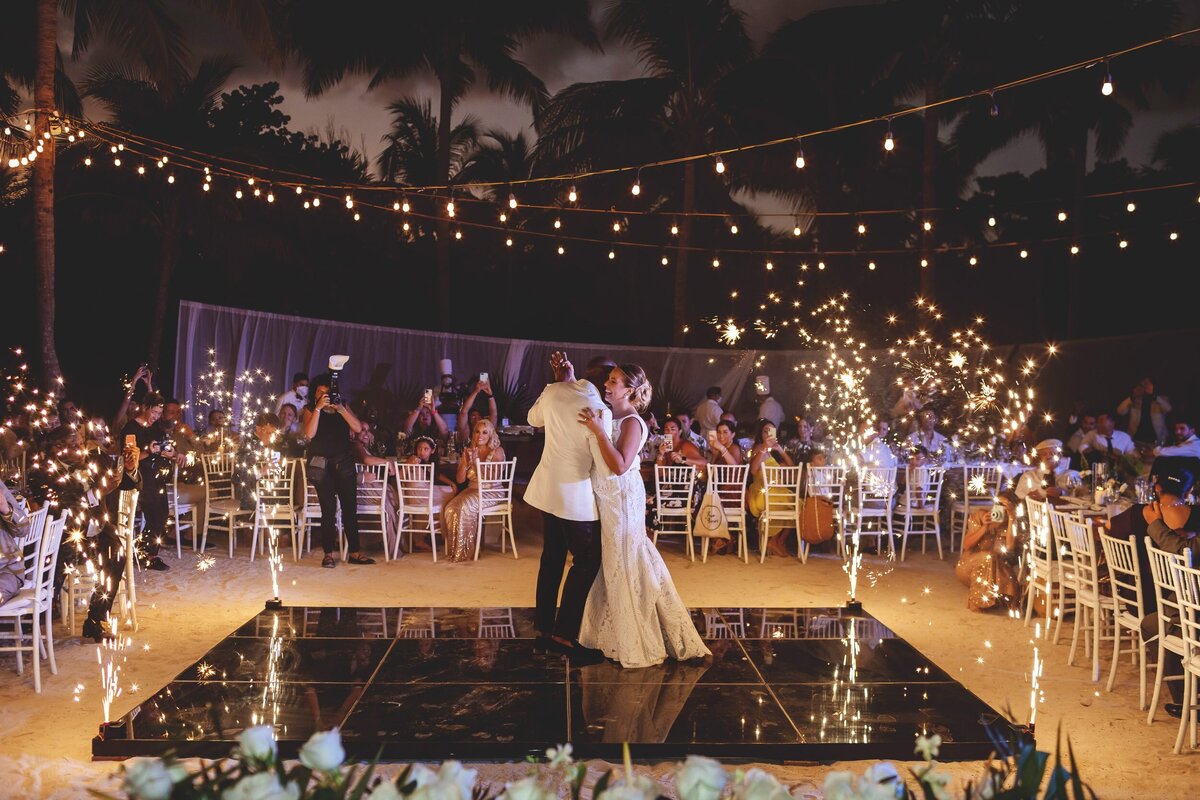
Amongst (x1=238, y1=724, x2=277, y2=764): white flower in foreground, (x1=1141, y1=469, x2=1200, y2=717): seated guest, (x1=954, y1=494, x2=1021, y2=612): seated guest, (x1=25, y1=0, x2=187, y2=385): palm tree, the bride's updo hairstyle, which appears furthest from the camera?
(x1=25, y1=0, x2=187, y2=385): palm tree

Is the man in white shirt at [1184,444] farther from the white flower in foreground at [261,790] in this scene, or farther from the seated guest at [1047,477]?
the white flower in foreground at [261,790]

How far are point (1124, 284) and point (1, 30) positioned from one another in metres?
20.4

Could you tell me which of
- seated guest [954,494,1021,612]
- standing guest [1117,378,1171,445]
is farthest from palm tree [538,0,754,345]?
seated guest [954,494,1021,612]

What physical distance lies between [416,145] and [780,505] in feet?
40.5

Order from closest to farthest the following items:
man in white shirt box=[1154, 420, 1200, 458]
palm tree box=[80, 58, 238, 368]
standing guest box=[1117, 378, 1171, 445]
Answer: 1. man in white shirt box=[1154, 420, 1200, 458]
2. standing guest box=[1117, 378, 1171, 445]
3. palm tree box=[80, 58, 238, 368]

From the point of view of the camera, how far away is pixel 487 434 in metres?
9.15

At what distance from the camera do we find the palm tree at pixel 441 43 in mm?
16219

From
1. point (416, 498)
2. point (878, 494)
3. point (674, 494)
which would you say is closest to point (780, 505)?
point (878, 494)

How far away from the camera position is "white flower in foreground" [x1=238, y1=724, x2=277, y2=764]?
1.25 m

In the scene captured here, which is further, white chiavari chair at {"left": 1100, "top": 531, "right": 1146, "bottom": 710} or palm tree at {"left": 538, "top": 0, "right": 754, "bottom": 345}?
palm tree at {"left": 538, "top": 0, "right": 754, "bottom": 345}

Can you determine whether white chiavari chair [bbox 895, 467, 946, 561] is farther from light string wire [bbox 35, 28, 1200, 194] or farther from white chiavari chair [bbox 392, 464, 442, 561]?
white chiavari chair [bbox 392, 464, 442, 561]

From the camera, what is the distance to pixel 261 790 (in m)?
1.15

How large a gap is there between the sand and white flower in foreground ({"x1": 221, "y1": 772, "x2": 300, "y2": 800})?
1.20m

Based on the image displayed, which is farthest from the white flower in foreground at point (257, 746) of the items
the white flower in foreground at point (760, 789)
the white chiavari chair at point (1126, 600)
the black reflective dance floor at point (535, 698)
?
the white chiavari chair at point (1126, 600)
